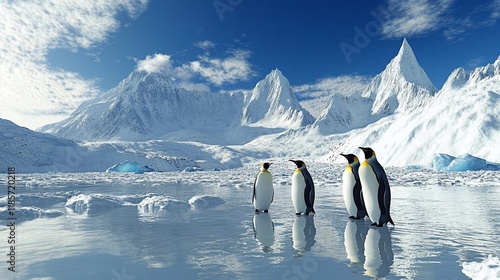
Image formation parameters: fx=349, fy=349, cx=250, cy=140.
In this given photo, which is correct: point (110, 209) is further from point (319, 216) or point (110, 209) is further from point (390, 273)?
point (390, 273)

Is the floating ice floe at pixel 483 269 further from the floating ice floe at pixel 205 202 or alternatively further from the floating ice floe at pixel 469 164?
the floating ice floe at pixel 469 164

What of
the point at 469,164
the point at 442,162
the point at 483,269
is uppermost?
the point at 442,162

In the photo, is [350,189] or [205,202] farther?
[205,202]

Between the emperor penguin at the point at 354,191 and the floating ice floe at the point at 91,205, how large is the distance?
7.43 m

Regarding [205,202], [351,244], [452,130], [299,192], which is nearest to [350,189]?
[299,192]

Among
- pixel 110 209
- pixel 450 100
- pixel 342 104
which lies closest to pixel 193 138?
pixel 342 104

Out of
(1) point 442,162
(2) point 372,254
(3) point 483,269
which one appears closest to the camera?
(3) point 483,269

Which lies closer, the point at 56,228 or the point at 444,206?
the point at 56,228

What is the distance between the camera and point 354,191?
8922mm

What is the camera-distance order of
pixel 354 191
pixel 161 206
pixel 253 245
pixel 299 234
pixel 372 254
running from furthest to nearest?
pixel 161 206, pixel 354 191, pixel 299 234, pixel 253 245, pixel 372 254

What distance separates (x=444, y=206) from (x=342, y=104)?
17778 cm

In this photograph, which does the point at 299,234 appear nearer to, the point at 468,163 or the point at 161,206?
the point at 161,206

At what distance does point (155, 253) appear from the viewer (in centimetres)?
568

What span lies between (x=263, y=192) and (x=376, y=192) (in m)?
3.65
